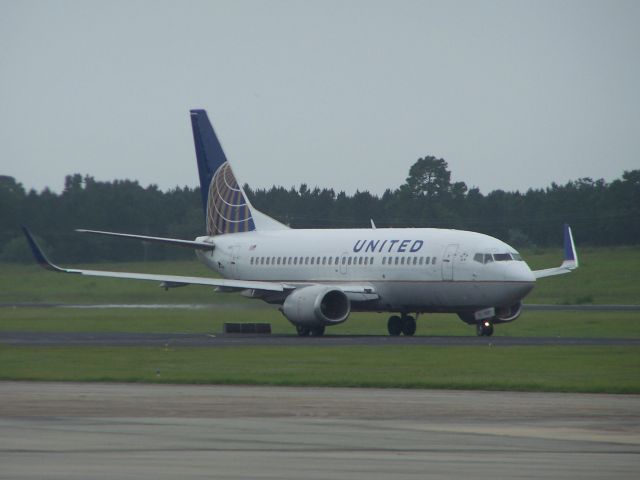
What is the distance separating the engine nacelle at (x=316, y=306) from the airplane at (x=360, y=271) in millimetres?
33

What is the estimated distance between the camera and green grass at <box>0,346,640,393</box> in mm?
26469

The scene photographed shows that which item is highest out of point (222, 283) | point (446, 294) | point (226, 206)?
point (226, 206)

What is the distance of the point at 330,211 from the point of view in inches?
3652

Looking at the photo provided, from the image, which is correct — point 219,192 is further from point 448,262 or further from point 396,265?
point 448,262

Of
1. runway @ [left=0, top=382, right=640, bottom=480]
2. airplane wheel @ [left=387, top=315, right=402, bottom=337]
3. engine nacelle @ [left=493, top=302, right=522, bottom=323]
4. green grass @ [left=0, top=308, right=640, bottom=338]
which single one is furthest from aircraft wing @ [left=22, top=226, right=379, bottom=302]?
runway @ [left=0, top=382, right=640, bottom=480]

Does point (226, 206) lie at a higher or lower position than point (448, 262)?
higher

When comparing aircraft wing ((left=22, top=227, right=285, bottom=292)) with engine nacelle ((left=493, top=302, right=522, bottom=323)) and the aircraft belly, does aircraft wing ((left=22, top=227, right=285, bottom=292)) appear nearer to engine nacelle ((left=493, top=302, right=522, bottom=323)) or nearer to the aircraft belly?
the aircraft belly

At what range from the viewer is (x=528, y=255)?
292ft

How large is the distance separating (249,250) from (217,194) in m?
3.63

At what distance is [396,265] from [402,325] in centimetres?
221

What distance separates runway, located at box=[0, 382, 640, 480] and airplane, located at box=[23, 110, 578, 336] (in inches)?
827

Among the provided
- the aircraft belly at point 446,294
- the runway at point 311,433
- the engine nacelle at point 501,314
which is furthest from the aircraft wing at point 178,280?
the runway at point 311,433

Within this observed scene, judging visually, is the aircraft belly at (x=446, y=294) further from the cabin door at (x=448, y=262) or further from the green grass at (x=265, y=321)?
the green grass at (x=265, y=321)

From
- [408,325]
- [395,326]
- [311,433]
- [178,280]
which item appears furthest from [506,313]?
[311,433]
